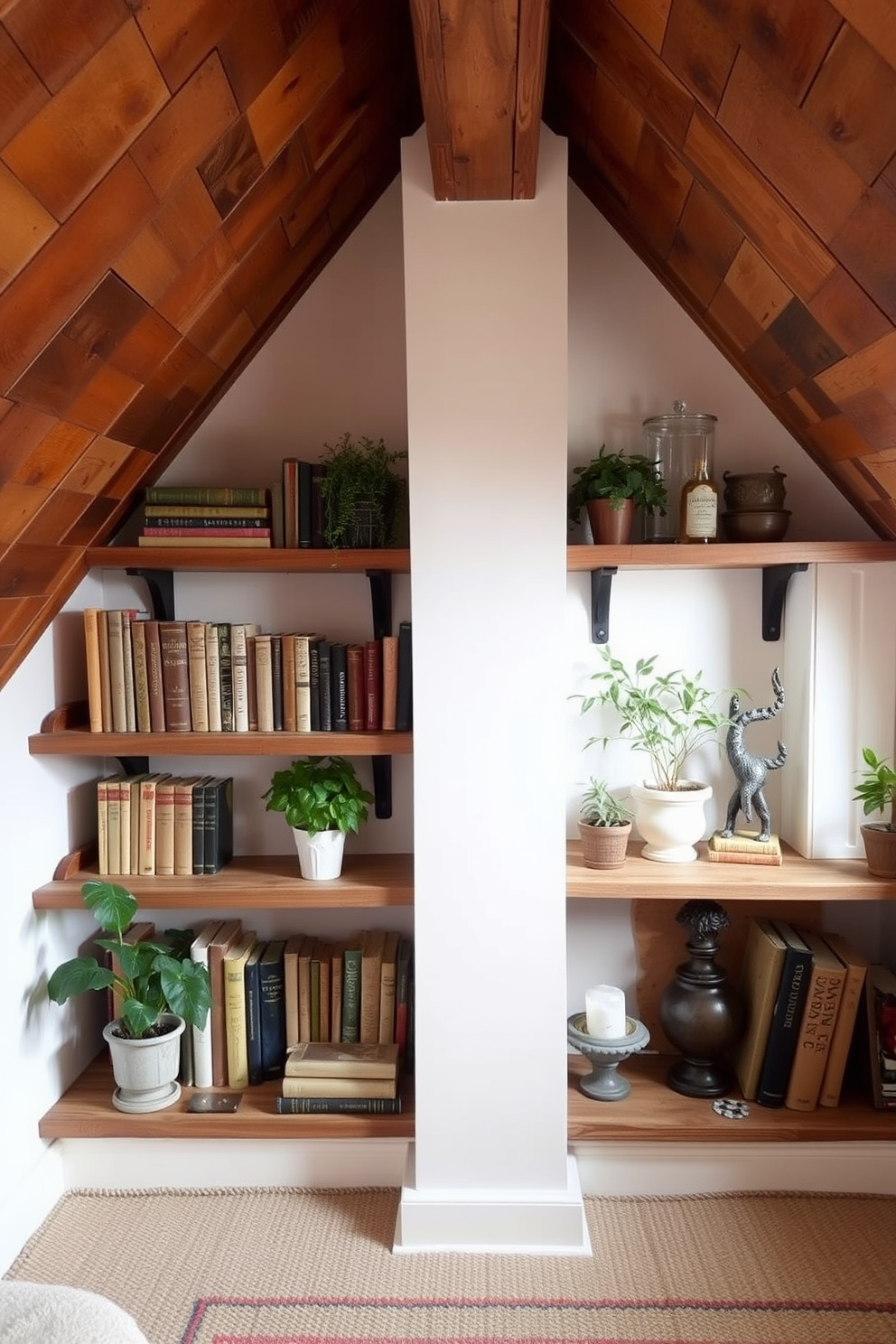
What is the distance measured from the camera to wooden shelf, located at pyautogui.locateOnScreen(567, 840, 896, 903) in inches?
78.3

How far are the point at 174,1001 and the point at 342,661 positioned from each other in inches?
31.3

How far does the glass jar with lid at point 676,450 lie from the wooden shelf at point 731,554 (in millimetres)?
193

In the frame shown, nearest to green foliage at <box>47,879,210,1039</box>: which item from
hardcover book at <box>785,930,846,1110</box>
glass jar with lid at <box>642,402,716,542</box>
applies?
hardcover book at <box>785,930,846,1110</box>

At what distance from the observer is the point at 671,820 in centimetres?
211

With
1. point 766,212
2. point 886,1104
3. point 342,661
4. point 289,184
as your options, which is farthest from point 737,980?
point 289,184

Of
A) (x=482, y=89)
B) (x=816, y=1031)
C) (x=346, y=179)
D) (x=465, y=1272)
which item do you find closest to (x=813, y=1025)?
(x=816, y=1031)

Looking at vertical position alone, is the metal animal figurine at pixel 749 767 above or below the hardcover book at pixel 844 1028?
above

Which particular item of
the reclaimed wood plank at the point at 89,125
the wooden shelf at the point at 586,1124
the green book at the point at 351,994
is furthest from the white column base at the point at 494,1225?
the reclaimed wood plank at the point at 89,125

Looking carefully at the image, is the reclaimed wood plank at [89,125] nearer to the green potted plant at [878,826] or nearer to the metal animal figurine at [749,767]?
the metal animal figurine at [749,767]

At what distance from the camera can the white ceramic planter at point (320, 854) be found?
2131mm

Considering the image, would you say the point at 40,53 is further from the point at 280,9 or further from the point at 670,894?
the point at 670,894

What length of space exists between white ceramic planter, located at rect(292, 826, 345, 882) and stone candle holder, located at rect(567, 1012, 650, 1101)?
64 cm

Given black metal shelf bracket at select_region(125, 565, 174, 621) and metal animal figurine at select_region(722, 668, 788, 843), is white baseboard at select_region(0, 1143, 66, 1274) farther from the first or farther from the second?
metal animal figurine at select_region(722, 668, 788, 843)

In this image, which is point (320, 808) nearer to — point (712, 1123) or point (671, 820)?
point (671, 820)
